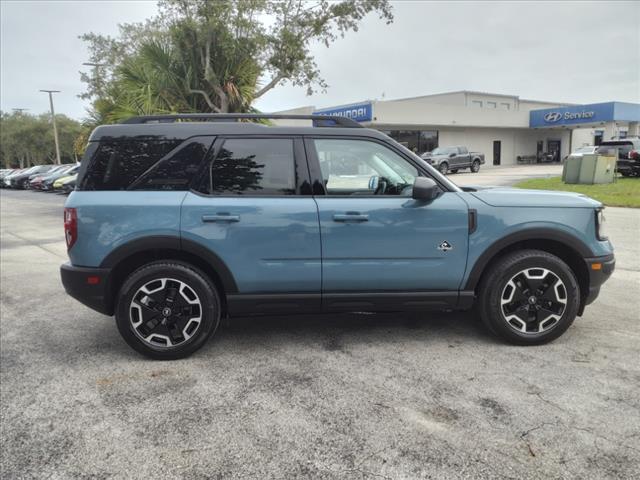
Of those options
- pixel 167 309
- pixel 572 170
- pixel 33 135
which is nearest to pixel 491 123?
pixel 572 170

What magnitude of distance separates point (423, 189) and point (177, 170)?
185 centimetres

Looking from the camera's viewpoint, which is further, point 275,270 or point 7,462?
point 275,270

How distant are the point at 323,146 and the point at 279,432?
2115mm

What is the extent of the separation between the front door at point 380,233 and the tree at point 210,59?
8.57 metres

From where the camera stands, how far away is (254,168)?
374 cm

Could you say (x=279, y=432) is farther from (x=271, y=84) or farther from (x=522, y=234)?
(x=271, y=84)

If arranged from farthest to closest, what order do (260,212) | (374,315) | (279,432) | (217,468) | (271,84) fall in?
(271,84)
(374,315)
(260,212)
(279,432)
(217,468)

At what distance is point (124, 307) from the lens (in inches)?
143

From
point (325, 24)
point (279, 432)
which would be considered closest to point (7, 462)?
point (279, 432)

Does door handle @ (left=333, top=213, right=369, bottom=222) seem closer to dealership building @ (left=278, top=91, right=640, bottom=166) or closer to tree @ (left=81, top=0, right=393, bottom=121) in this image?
tree @ (left=81, top=0, right=393, bottom=121)

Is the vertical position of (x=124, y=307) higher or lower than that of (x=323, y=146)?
lower

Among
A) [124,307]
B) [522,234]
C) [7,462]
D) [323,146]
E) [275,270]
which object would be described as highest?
[323,146]

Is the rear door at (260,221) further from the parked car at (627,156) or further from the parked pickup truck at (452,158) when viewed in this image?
the parked pickup truck at (452,158)

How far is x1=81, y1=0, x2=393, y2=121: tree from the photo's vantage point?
1152 centimetres
